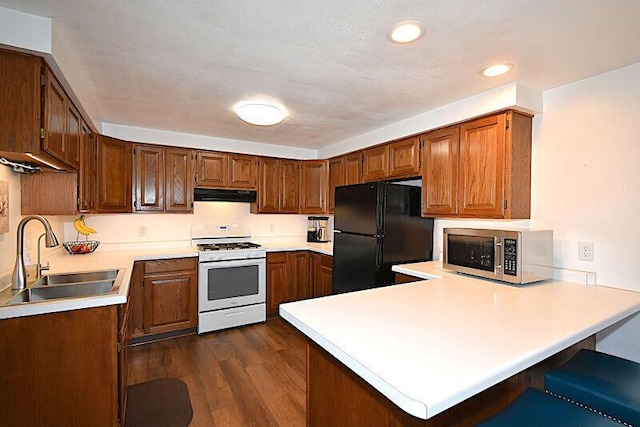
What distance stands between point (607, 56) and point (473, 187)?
39.6 inches

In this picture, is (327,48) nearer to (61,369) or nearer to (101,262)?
(61,369)

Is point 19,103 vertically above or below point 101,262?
above

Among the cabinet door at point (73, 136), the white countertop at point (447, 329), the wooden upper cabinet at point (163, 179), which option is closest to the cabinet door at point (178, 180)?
the wooden upper cabinet at point (163, 179)

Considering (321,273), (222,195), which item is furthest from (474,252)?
(222,195)

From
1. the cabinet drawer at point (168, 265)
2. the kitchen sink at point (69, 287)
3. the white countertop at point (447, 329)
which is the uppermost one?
the white countertop at point (447, 329)

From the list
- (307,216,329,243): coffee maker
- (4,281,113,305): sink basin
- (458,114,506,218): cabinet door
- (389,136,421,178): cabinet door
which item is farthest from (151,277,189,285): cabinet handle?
(458,114,506,218): cabinet door

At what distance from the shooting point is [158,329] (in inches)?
124

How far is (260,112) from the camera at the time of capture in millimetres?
2494

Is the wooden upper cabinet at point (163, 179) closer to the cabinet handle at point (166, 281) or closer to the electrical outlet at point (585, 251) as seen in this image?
the cabinet handle at point (166, 281)

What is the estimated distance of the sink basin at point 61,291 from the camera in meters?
1.75

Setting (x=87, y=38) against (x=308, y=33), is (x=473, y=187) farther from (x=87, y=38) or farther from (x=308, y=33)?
(x=87, y=38)

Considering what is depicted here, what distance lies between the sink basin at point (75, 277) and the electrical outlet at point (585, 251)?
3.04m

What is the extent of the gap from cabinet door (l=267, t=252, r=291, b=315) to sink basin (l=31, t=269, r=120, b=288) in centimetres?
170

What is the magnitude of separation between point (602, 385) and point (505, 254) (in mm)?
814
